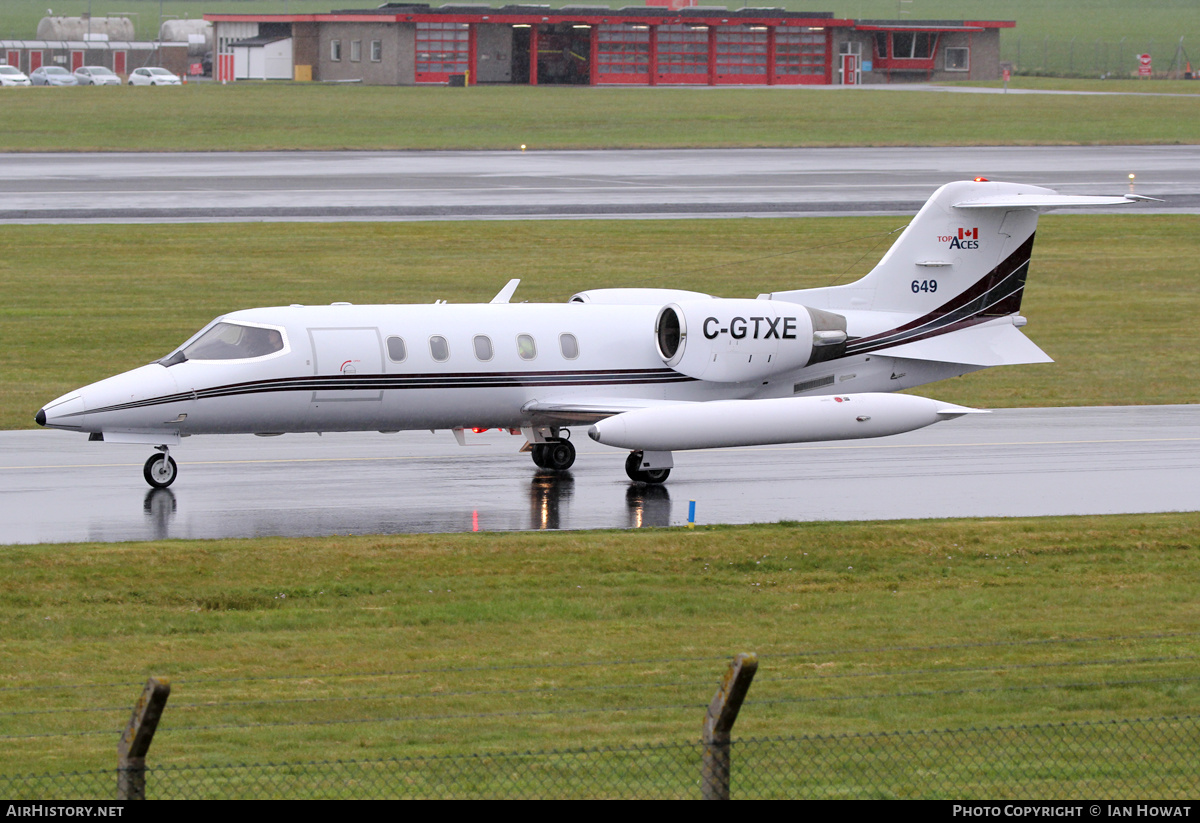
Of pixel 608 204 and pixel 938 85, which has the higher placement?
pixel 938 85

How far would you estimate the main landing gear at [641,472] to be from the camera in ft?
75.9

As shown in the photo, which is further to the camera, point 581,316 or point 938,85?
point 938,85

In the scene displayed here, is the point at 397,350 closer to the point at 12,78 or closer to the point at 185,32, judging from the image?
the point at 12,78

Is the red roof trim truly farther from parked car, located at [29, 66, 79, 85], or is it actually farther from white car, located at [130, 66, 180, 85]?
parked car, located at [29, 66, 79, 85]

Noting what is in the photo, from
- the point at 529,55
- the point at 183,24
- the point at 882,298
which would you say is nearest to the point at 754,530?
the point at 882,298

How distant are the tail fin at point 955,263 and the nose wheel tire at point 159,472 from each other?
31.5ft

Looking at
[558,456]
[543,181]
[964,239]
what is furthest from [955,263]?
[543,181]

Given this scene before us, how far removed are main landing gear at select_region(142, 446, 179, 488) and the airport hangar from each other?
8779cm

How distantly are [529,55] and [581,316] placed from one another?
92156 mm

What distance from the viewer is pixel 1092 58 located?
161750mm

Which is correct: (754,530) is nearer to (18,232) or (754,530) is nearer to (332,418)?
(332,418)

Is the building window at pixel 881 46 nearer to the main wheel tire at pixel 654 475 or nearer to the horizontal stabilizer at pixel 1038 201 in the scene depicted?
the horizontal stabilizer at pixel 1038 201

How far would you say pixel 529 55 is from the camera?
112812 mm

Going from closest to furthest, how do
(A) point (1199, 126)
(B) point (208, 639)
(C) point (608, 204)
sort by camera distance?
Answer: (B) point (208, 639) < (C) point (608, 204) < (A) point (1199, 126)
